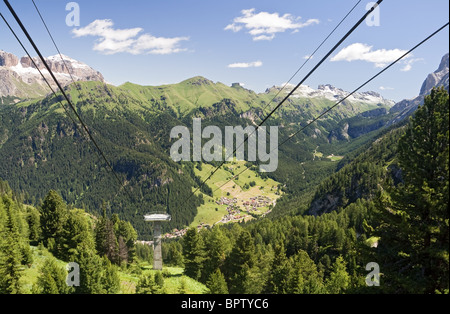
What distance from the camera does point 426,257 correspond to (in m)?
14.0

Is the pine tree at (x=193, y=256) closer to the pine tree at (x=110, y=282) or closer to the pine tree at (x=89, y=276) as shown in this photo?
the pine tree at (x=110, y=282)

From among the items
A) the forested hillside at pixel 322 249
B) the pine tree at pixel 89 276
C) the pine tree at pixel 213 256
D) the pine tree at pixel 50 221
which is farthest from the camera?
the pine tree at pixel 50 221

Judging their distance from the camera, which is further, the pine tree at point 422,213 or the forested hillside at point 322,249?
the forested hillside at point 322,249

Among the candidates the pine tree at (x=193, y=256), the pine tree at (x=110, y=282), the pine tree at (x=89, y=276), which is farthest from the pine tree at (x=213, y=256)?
the pine tree at (x=89, y=276)

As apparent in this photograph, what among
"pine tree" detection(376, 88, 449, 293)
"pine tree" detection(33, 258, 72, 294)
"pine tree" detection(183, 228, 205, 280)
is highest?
"pine tree" detection(376, 88, 449, 293)

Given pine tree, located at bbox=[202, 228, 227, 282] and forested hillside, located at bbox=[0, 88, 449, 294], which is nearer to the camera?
forested hillside, located at bbox=[0, 88, 449, 294]

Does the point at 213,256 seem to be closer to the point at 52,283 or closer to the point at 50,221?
the point at 52,283

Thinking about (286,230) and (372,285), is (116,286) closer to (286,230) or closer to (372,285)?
(372,285)

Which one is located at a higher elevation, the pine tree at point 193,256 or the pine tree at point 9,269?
the pine tree at point 9,269

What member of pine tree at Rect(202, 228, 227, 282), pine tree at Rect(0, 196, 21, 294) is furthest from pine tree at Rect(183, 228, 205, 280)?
pine tree at Rect(0, 196, 21, 294)

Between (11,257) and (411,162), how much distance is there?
140ft

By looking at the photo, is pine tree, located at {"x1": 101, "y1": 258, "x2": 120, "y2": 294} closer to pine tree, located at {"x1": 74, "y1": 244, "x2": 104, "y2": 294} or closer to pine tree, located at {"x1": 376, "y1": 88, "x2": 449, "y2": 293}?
pine tree, located at {"x1": 74, "y1": 244, "x2": 104, "y2": 294}

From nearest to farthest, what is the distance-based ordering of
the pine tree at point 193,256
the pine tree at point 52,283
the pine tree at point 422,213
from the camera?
the pine tree at point 422,213, the pine tree at point 52,283, the pine tree at point 193,256
